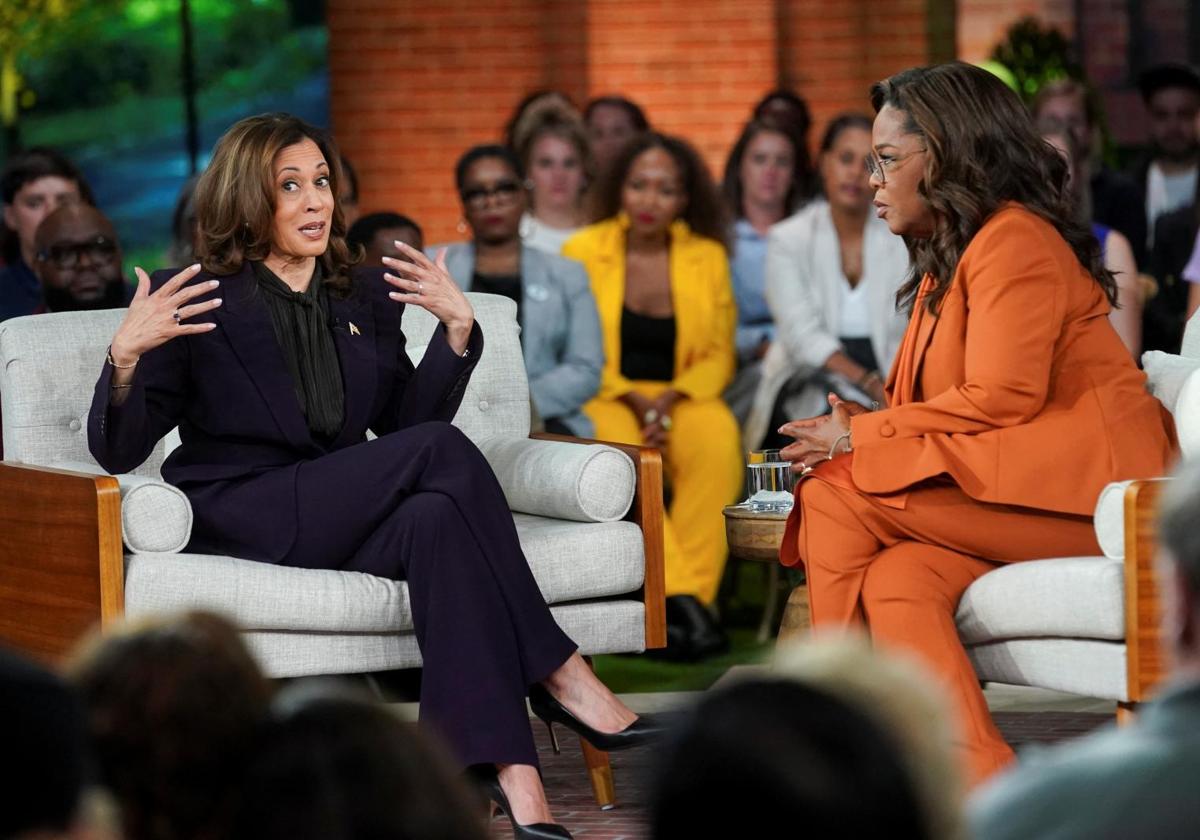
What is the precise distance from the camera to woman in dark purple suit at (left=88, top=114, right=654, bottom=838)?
346cm

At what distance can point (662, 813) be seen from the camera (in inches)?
48.3

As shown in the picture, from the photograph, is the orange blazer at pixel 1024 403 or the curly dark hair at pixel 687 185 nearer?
the orange blazer at pixel 1024 403

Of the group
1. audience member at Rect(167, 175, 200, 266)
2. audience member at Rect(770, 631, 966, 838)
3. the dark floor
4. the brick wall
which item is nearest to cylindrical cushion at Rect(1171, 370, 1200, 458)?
the dark floor

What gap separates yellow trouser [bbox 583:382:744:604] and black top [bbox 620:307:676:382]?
53mm

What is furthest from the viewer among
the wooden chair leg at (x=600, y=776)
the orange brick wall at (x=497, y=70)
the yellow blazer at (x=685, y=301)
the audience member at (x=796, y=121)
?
the orange brick wall at (x=497, y=70)

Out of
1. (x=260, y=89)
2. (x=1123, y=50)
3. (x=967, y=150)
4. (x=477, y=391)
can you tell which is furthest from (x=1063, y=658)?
(x=1123, y=50)

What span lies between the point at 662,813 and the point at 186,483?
2729 mm

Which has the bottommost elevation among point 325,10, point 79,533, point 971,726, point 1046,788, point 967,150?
point 971,726

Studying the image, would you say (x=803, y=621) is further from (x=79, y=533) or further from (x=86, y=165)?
(x=86, y=165)

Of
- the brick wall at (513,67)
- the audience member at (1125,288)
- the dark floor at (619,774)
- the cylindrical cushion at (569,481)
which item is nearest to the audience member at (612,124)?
the brick wall at (513,67)

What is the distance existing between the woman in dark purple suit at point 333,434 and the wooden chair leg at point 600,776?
0.21 m

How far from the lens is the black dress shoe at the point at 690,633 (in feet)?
18.1

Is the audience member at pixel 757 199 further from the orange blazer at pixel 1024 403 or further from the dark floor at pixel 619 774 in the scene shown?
the orange blazer at pixel 1024 403

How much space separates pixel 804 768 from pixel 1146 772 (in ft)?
0.75
